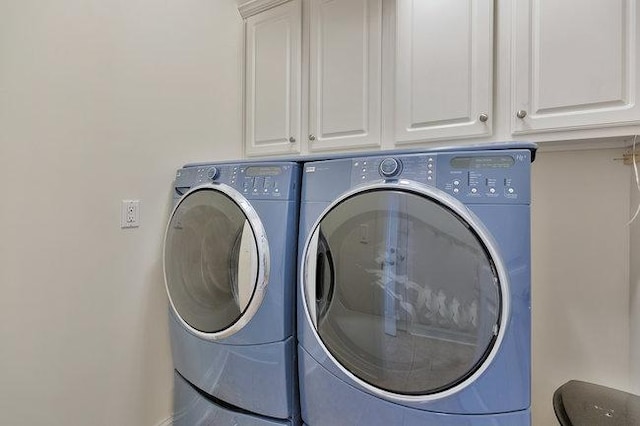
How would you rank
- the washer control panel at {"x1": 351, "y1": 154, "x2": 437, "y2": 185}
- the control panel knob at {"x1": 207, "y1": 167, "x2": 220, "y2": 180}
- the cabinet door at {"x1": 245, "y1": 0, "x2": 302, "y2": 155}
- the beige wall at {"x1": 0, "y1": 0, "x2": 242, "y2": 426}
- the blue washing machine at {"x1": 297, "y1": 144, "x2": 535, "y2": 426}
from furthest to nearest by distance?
the cabinet door at {"x1": 245, "y1": 0, "x2": 302, "y2": 155}, the control panel knob at {"x1": 207, "y1": 167, "x2": 220, "y2": 180}, the beige wall at {"x1": 0, "y1": 0, "x2": 242, "y2": 426}, the washer control panel at {"x1": 351, "y1": 154, "x2": 437, "y2": 185}, the blue washing machine at {"x1": 297, "y1": 144, "x2": 535, "y2": 426}

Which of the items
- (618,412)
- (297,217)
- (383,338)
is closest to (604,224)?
(618,412)

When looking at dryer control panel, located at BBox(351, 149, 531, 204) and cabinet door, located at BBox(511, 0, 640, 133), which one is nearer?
dryer control panel, located at BBox(351, 149, 531, 204)

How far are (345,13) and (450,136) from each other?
828mm

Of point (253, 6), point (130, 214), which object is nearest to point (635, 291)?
point (130, 214)

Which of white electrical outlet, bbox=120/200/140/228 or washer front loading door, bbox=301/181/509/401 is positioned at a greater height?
white electrical outlet, bbox=120/200/140/228

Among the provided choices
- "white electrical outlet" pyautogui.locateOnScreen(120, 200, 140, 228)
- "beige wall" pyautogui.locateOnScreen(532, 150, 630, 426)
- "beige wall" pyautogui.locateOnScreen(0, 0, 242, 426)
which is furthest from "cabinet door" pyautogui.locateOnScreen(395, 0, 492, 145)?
"white electrical outlet" pyautogui.locateOnScreen(120, 200, 140, 228)

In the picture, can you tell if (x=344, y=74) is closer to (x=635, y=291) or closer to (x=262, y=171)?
(x=262, y=171)

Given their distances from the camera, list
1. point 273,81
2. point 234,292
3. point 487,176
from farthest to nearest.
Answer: point 273,81 → point 234,292 → point 487,176

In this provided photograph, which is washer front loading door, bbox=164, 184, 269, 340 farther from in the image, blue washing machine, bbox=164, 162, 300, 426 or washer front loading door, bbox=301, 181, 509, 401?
washer front loading door, bbox=301, 181, 509, 401

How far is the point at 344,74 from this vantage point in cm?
162

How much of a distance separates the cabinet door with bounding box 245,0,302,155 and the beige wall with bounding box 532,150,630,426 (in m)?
1.23

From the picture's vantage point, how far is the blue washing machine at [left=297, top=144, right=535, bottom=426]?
83 cm

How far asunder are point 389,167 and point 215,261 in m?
0.80

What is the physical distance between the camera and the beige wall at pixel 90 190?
1.16 m
